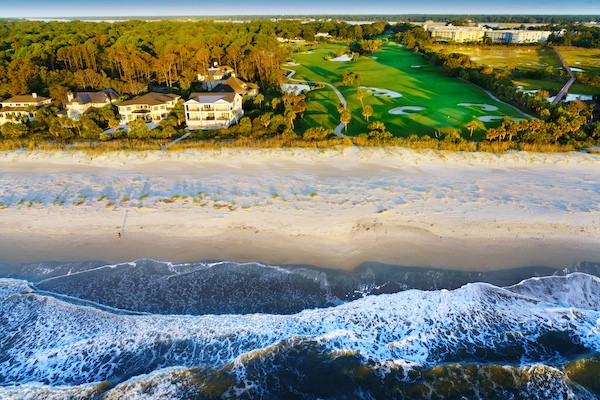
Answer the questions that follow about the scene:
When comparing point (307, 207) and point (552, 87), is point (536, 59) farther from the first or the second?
point (307, 207)

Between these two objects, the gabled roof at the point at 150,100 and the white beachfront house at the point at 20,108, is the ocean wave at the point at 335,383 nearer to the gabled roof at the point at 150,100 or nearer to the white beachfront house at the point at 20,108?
the gabled roof at the point at 150,100

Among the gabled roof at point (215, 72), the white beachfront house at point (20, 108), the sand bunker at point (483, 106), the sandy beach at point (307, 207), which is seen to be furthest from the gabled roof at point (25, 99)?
the sand bunker at point (483, 106)

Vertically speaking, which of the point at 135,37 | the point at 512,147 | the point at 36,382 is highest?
the point at 135,37

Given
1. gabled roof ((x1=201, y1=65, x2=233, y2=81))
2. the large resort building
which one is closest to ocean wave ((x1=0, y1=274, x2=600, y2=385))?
gabled roof ((x1=201, y1=65, x2=233, y2=81))

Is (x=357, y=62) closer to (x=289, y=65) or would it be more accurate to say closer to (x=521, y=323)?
(x=289, y=65)

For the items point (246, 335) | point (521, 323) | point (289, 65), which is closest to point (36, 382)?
point (246, 335)

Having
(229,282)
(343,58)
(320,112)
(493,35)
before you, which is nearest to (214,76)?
(320,112)
